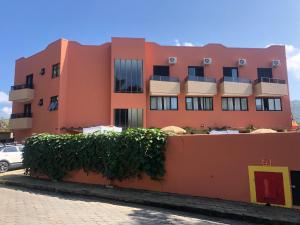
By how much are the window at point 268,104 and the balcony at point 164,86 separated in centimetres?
876

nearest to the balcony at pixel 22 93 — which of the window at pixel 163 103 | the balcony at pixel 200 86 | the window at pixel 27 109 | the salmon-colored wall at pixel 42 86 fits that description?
the salmon-colored wall at pixel 42 86

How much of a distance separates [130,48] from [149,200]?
896 inches

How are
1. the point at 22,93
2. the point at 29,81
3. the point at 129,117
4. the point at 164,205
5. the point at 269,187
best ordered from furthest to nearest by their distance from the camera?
the point at 29,81, the point at 22,93, the point at 129,117, the point at 164,205, the point at 269,187

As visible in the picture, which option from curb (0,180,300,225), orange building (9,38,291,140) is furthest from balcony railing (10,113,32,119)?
curb (0,180,300,225)

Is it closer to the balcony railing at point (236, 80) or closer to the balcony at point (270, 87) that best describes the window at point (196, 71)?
the balcony railing at point (236, 80)

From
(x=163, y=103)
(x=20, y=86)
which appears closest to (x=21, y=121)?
(x=20, y=86)

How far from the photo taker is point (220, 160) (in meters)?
10.1

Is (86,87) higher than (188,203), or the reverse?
(86,87)

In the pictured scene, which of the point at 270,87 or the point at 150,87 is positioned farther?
the point at 270,87

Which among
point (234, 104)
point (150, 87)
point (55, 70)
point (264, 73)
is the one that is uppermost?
point (264, 73)

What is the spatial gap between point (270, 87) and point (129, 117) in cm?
1462

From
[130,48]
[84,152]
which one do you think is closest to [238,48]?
[130,48]

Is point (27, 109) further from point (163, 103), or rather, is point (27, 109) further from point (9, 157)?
point (9, 157)

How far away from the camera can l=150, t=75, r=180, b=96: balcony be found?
101 ft
